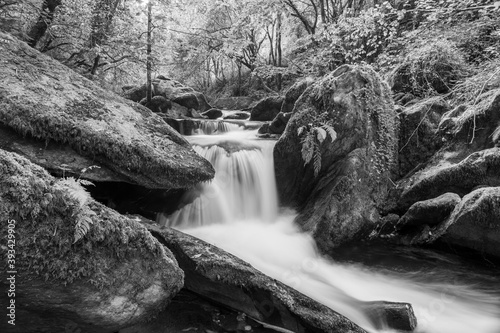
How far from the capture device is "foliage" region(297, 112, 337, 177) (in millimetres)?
5523

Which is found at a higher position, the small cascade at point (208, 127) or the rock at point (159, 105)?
the rock at point (159, 105)

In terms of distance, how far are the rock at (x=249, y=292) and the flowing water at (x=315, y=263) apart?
2.53 ft

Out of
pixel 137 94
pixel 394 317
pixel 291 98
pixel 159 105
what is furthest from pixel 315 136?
pixel 137 94

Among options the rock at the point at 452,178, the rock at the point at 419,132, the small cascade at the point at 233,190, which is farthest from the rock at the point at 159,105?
the rock at the point at 452,178

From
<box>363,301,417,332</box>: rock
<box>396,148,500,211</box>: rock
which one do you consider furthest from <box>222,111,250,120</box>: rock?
<box>363,301,417,332</box>: rock

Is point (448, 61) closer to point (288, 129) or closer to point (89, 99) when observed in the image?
point (288, 129)

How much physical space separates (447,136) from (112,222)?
644cm

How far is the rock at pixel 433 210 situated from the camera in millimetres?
4754

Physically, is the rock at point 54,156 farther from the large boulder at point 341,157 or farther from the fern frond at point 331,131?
the fern frond at point 331,131

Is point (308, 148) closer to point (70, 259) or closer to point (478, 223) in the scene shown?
point (478, 223)

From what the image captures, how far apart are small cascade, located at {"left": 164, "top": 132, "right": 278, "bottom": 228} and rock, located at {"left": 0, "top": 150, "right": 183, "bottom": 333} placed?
9.40 feet

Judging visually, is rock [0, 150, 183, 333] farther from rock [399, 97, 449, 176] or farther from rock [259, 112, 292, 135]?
→ rock [259, 112, 292, 135]

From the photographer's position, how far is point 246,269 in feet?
10.6

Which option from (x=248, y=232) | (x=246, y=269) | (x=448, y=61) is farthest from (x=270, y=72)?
(x=246, y=269)
